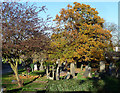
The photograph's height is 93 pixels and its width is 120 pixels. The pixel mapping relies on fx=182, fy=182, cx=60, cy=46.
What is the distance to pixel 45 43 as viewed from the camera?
12.8 m

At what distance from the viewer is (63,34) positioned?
24375mm

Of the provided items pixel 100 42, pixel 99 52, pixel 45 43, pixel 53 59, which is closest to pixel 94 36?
pixel 100 42

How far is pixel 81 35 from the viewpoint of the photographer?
25188mm

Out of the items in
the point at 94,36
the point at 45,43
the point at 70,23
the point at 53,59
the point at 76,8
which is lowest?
the point at 53,59

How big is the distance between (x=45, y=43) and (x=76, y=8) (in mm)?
15439

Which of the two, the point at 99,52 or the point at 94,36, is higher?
the point at 94,36

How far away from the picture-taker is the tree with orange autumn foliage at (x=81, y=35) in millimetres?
23844

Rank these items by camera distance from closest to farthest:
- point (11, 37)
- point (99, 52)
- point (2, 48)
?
point (2, 48) → point (11, 37) → point (99, 52)

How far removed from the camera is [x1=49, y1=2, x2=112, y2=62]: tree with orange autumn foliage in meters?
23.8

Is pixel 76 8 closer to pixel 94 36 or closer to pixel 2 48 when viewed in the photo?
pixel 94 36

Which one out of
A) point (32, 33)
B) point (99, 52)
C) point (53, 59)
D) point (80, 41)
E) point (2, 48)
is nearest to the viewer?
point (2, 48)

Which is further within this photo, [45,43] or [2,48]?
[45,43]

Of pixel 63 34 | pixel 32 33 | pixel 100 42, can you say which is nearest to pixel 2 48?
pixel 32 33

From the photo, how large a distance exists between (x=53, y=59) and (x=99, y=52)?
6425 mm
